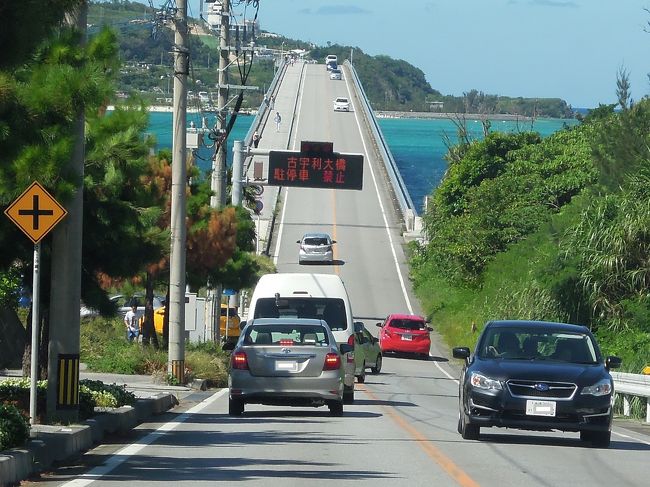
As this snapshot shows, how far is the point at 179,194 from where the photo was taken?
2756 centimetres

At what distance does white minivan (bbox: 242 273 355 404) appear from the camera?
2569cm

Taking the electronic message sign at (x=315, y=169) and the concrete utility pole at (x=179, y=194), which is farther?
the electronic message sign at (x=315, y=169)

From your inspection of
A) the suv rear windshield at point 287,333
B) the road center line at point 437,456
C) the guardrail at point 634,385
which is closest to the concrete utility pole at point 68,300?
the road center line at point 437,456

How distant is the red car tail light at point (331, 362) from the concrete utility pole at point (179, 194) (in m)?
7.51

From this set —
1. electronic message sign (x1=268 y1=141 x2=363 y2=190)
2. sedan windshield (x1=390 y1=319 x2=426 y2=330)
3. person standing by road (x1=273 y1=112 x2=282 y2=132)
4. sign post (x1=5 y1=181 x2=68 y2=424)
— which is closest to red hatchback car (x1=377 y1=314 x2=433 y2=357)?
sedan windshield (x1=390 y1=319 x2=426 y2=330)

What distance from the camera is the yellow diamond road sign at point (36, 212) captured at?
15008 mm

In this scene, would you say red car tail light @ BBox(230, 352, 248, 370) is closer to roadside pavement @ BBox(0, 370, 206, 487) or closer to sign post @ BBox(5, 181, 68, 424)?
roadside pavement @ BBox(0, 370, 206, 487)

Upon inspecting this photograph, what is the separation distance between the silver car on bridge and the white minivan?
13.9 ft

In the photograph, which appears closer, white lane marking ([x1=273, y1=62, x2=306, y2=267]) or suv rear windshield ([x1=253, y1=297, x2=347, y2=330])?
suv rear windshield ([x1=253, y1=297, x2=347, y2=330])

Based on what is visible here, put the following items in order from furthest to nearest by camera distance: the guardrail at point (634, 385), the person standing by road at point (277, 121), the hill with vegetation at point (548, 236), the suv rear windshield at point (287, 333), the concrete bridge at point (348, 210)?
1. the person standing by road at point (277, 121)
2. the concrete bridge at point (348, 210)
3. the hill with vegetation at point (548, 236)
4. the guardrail at point (634, 385)
5. the suv rear windshield at point (287, 333)

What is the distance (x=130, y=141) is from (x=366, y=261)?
55511mm

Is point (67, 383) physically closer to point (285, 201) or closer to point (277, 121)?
point (285, 201)

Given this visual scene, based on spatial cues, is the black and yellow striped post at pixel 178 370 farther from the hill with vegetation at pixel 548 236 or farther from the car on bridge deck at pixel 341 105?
the car on bridge deck at pixel 341 105

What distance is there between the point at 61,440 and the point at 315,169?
47.0 meters
